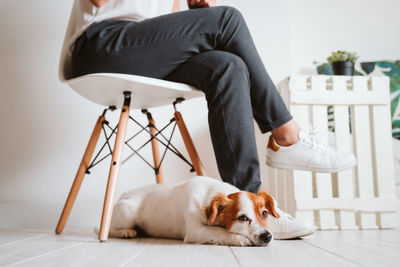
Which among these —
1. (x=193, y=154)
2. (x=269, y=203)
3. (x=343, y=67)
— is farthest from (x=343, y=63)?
(x=269, y=203)

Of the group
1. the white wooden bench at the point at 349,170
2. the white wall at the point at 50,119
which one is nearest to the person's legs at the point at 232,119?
the white wooden bench at the point at 349,170

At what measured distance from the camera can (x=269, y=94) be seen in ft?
3.04

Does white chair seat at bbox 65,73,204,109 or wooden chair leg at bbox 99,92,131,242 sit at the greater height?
white chair seat at bbox 65,73,204,109

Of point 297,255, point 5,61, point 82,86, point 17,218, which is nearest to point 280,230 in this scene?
point 297,255

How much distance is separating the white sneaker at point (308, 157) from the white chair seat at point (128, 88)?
0.97 ft

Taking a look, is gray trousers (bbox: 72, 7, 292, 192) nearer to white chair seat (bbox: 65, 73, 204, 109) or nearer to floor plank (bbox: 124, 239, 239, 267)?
white chair seat (bbox: 65, 73, 204, 109)

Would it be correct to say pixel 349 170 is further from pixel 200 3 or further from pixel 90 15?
pixel 90 15

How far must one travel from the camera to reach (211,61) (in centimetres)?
93

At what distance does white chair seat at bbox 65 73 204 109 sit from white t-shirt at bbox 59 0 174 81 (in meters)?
0.10

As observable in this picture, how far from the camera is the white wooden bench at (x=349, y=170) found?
122cm

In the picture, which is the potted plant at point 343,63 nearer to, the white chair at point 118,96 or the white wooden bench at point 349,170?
the white wooden bench at point 349,170

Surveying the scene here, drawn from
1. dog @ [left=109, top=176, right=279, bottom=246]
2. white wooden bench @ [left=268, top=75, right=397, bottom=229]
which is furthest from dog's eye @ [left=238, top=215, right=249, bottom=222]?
white wooden bench @ [left=268, top=75, right=397, bottom=229]

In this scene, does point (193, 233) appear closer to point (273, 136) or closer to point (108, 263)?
point (108, 263)

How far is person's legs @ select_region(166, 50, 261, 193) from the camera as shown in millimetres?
864
